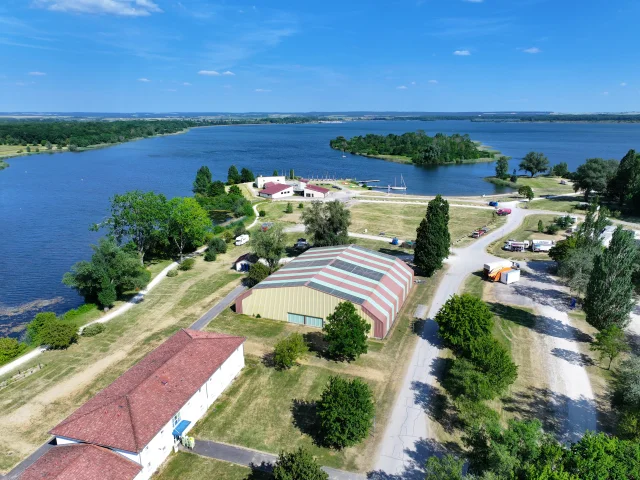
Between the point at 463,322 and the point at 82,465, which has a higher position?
the point at 463,322

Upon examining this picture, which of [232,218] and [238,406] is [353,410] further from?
[232,218]

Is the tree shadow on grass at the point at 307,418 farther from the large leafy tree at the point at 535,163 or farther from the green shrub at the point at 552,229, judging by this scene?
the large leafy tree at the point at 535,163

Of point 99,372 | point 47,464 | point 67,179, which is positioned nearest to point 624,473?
point 47,464

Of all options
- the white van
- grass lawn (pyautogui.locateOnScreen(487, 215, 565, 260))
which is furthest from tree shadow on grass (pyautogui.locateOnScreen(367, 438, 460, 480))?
the white van

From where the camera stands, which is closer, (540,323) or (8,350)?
(8,350)

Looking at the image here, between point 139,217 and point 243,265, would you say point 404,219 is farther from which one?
point 139,217

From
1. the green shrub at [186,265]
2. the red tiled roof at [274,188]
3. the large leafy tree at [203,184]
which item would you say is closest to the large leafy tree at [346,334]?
the green shrub at [186,265]

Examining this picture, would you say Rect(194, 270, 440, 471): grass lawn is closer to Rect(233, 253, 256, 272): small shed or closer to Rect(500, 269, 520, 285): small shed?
Rect(233, 253, 256, 272): small shed

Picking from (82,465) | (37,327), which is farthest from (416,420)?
(37,327)
